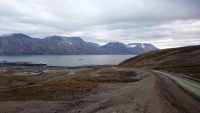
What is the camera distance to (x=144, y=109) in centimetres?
1612

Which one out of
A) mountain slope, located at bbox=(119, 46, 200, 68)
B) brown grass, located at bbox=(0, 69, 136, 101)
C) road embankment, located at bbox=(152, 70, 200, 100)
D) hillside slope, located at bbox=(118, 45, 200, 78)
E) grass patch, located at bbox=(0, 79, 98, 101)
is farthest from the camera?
mountain slope, located at bbox=(119, 46, 200, 68)

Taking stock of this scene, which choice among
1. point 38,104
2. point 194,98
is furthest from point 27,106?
point 194,98

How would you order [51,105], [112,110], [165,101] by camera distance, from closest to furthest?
1. [112,110]
2. [165,101]
3. [51,105]

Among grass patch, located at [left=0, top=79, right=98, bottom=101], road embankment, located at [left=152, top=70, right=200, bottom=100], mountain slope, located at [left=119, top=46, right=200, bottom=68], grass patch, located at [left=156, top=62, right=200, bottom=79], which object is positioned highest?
mountain slope, located at [left=119, top=46, right=200, bottom=68]

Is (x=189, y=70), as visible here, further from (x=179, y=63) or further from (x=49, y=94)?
(x=49, y=94)

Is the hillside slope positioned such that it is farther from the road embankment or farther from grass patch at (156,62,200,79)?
the road embankment

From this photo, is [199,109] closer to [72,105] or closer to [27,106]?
[72,105]

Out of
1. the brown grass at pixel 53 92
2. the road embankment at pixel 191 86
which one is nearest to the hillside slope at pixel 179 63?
the road embankment at pixel 191 86

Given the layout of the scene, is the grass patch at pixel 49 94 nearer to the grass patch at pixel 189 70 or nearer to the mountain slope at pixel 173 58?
the grass patch at pixel 189 70

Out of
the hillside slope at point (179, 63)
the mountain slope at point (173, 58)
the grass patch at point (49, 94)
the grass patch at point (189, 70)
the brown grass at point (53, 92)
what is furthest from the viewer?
the mountain slope at point (173, 58)

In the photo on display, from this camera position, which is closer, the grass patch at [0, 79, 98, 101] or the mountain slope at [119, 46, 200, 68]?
the grass patch at [0, 79, 98, 101]

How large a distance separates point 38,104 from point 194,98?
16782 mm

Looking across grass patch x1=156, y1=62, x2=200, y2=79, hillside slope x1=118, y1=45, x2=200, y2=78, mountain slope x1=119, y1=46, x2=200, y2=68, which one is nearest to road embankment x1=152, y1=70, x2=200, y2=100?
grass patch x1=156, y1=62, x2=200, y2=79

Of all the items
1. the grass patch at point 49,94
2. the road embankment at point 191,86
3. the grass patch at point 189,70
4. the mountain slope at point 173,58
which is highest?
the mountain slope at point 173,58
